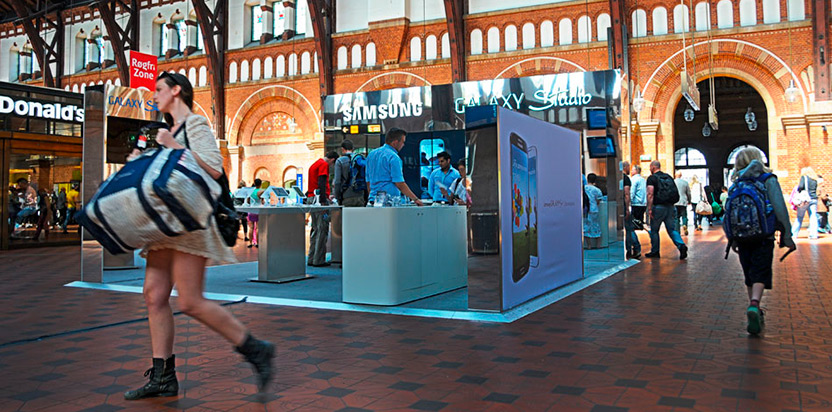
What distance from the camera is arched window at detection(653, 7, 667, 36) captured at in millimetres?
17859

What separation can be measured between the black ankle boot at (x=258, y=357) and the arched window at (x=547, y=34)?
17.6 metres

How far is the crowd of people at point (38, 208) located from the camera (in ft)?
42.5

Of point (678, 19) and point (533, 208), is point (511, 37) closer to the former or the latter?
point (678, 19)

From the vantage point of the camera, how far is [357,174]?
708cm

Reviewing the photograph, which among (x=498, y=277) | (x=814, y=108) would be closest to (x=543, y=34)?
(x=814, y=108)

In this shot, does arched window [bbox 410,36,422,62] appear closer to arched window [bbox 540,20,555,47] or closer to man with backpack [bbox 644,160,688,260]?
arched window [bbox 540,20,555,47]

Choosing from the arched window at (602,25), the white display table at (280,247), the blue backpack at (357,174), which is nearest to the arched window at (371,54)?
the arched window at (602,25)

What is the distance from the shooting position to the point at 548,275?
230 inches

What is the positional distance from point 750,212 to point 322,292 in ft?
12.4

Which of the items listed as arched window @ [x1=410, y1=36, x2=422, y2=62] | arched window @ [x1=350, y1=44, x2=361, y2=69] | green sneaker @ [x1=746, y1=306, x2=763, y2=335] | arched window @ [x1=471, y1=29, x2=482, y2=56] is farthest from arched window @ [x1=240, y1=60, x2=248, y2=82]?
green sneaker @ [x1=746, y1=306, x2=763, y2=335]

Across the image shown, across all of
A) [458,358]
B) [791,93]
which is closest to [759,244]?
[458,358]

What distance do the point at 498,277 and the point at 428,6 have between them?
1678 centimetres

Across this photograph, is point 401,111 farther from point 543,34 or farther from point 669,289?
point 543,34

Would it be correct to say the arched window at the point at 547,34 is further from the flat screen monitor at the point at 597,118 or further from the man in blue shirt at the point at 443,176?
the man in blue shirt at the point at 443,176
